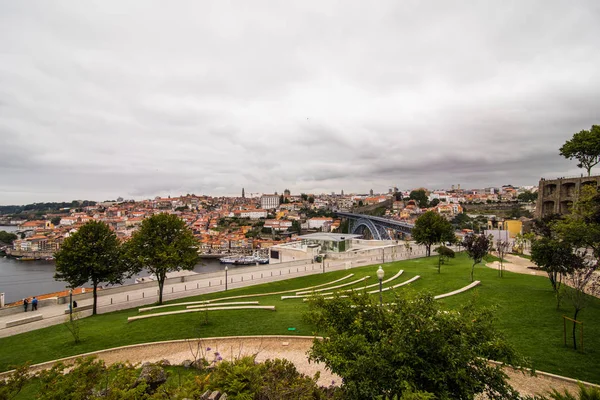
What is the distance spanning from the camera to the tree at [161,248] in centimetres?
1562

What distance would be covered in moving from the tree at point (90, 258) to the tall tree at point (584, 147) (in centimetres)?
3938

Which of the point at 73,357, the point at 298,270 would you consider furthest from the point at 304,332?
the point at 298,270

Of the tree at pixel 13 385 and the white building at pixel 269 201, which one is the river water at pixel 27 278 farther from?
the white building at pixel 269 201

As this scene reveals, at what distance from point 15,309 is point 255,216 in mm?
119439

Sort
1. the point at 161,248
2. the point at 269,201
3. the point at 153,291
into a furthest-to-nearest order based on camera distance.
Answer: the point at 269,201 → the point at 153,291 → the point at 161,248

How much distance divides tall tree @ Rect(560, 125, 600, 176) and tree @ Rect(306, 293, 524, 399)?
110 ft

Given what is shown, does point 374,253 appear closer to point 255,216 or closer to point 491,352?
point 491,352

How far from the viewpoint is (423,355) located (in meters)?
4.41

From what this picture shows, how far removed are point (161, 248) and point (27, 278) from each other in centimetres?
5251

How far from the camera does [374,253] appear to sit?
29922mm

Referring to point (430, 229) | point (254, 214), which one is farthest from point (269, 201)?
point (430, 229)

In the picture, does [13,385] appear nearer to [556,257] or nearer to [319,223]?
[556,257]

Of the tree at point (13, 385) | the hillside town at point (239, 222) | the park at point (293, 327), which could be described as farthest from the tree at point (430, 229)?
the hillside town at point (239, 222)

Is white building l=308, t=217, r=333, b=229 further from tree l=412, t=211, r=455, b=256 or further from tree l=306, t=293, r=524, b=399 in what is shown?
tree l=306, t=293, r=524, b=399
